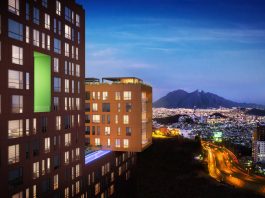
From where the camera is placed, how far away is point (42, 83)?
122ft

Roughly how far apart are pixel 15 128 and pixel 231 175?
3053 inches

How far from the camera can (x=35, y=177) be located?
3338 cm

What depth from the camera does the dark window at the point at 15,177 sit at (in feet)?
97.4

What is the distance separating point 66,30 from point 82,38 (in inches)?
172

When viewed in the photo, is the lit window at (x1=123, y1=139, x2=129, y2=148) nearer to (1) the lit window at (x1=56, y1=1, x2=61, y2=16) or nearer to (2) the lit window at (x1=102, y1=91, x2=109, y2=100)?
(2) the lit window at (x1=102, y1=91, x2=109, y2=100)

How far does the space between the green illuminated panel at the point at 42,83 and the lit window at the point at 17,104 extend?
17.1 ft

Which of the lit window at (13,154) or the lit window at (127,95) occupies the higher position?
the lit window at (127,95)

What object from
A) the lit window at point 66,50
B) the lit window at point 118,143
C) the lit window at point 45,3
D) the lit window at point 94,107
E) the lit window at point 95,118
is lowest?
the lit window at point 118,143

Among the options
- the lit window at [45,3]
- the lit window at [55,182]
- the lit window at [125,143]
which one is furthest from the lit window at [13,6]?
the lit window at [125,143]

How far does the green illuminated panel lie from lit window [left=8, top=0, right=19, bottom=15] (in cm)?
687

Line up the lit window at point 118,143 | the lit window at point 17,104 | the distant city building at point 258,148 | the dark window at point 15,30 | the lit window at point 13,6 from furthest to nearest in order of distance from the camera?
the distant city building at point 258,148 → the lit window at point 118,143 → the lit window at point 17,104 → the lit window at point 13,6 → the dark window at point 15,30

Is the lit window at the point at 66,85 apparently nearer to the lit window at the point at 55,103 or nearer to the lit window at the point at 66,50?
the lit window at the point at 55,103

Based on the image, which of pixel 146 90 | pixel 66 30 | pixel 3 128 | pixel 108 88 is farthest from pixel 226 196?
pixel 3 128

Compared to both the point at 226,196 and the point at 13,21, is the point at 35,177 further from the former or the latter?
the point at 226,196
